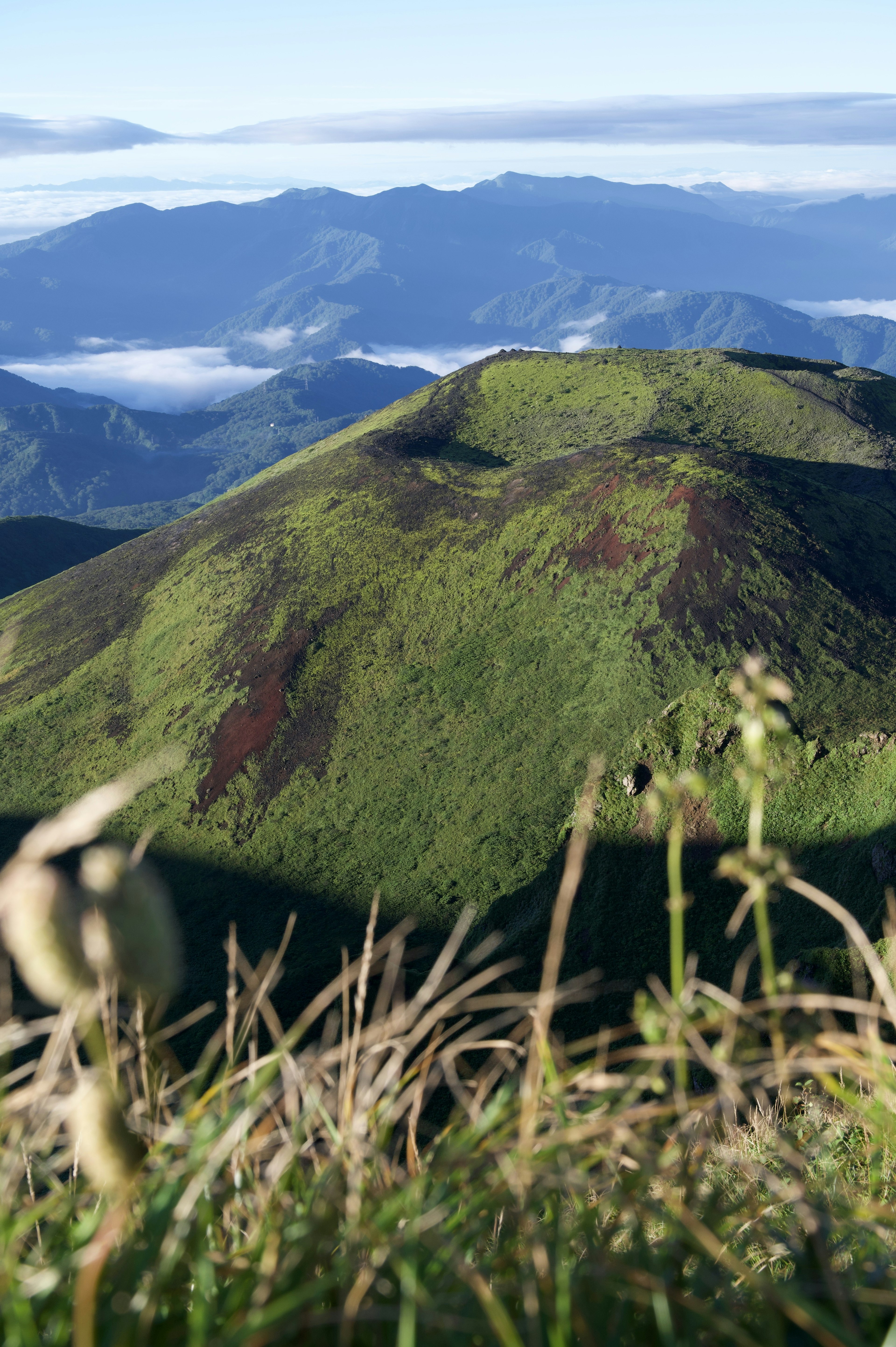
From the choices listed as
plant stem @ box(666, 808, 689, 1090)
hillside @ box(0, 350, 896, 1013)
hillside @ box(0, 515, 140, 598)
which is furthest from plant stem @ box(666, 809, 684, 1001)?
hillside @ box(0, 515, 140, 598)

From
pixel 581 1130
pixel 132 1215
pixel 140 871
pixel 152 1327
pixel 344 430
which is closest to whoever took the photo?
pixel 140 871

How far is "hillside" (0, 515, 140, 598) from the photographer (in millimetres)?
115000

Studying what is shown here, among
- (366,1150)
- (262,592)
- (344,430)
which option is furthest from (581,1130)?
(344,430)

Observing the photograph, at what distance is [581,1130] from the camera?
277 cm

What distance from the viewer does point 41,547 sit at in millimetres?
123250

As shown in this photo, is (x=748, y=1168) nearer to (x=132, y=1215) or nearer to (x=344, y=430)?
(x=132, y=1215)

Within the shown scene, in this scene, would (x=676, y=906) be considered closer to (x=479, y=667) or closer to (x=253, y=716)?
(x=479, y=667)

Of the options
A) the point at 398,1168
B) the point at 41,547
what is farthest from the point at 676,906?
the point at 41,547

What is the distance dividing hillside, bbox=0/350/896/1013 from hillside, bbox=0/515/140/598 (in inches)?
2111

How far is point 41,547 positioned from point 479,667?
98244mm

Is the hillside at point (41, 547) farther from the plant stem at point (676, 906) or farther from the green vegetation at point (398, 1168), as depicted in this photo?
the plant stem at point (676, 906)

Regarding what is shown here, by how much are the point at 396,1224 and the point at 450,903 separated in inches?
1285

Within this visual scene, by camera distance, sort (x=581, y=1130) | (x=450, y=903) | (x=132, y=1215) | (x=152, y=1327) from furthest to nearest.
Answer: (x=450, y=903) < (x=132, y=1215) < (x=581, y=1130) < (x=152, y=1327)

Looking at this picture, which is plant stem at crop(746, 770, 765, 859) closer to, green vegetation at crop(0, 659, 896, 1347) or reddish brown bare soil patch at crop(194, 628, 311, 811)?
green vegetation at crop(0, 659, 896, 1347)
